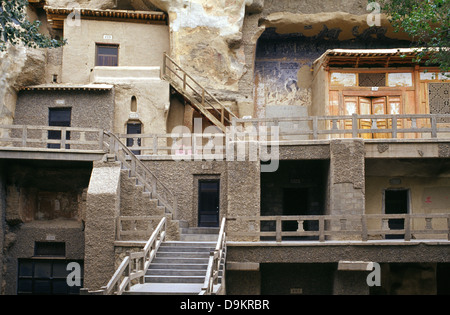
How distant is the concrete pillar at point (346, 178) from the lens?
16.9 metres

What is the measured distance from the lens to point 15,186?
19672 mm

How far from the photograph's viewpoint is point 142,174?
1867 cm

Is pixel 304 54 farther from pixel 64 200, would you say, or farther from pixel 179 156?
pixel 64 200

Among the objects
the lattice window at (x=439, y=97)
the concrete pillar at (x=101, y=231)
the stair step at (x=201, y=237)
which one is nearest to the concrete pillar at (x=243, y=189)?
the stair step at (x=201, y=237)

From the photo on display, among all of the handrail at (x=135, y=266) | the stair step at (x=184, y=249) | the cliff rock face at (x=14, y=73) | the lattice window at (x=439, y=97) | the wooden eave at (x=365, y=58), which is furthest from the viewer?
the lattice window at (x=439, y=97)

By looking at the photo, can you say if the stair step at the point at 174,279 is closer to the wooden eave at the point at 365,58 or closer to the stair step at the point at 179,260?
the stair step at the point at 179,260

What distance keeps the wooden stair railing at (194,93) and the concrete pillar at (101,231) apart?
18.2 ft

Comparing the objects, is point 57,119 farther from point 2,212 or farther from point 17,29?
point 17,29

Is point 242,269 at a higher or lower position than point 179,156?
lower

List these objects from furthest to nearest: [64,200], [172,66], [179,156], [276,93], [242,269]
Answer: [276,93]
[172,66]
[64,200]
[179,156]
[242,269]

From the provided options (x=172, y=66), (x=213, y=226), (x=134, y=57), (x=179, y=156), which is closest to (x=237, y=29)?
(x=172, y=66)

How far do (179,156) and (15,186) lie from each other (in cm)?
605

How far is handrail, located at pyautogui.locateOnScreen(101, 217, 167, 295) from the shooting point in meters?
11.9

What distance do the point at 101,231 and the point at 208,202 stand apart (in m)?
4.61
